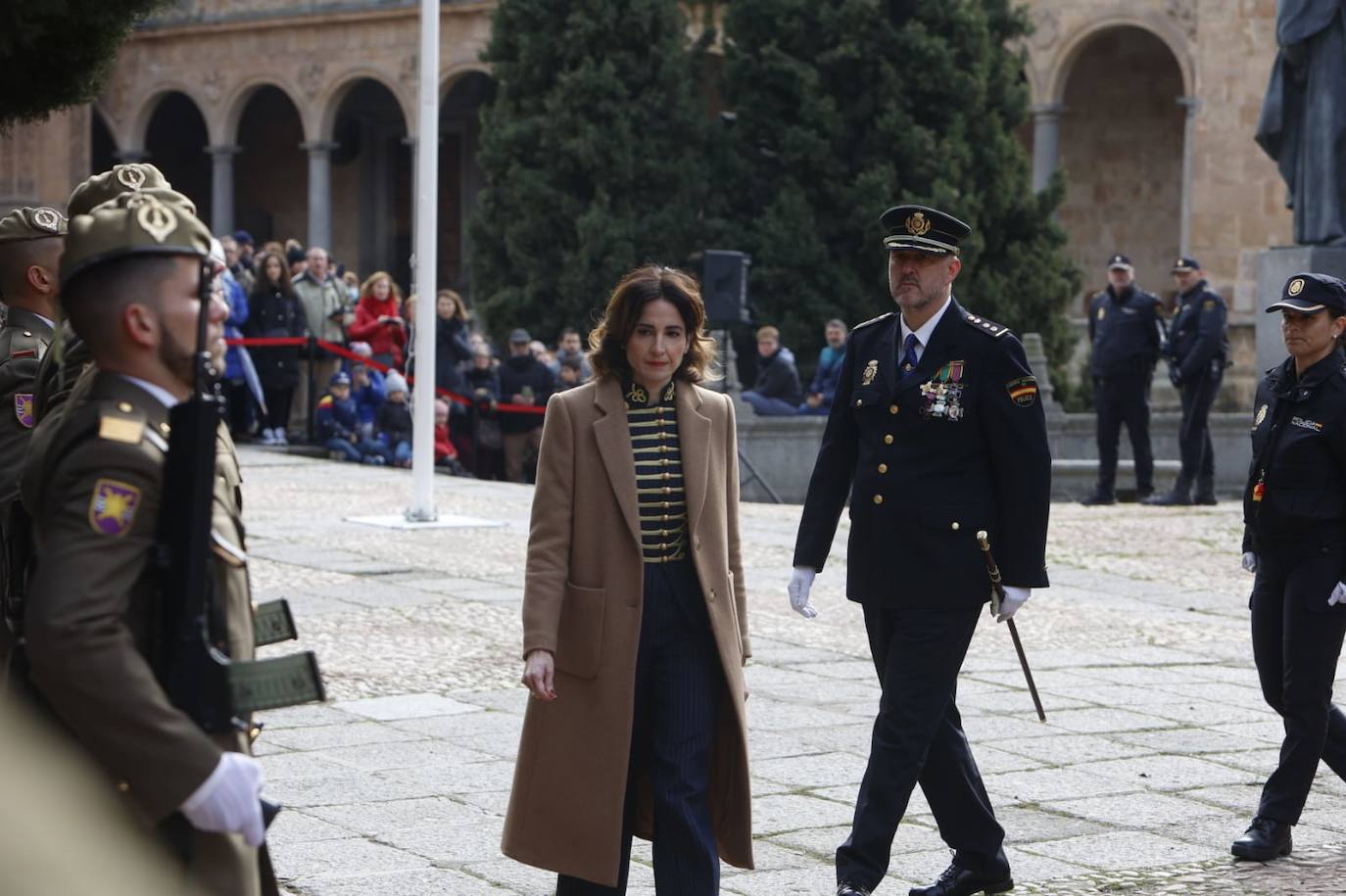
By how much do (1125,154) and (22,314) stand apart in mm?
29029

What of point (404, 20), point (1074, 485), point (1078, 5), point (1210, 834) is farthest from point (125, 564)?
point (404, 20)

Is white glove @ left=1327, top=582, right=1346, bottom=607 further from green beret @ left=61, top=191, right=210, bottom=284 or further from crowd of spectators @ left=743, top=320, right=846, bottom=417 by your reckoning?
crowd of spectators @ left=743, top=320, right=846, bottom=417

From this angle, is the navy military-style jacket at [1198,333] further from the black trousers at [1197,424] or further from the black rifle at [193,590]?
the black rifle at [193,590]

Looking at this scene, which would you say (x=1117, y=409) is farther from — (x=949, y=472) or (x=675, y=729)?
(x=675, y=729)

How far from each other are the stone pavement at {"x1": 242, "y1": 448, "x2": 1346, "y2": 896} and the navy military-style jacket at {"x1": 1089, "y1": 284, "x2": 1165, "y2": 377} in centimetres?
279

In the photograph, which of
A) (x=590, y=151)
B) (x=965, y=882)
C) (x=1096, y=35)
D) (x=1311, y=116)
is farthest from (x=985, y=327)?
(x=1096, y=35)

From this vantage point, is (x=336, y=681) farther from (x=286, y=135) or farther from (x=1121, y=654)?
(x=286, y=135)

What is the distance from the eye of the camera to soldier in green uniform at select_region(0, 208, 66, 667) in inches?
206

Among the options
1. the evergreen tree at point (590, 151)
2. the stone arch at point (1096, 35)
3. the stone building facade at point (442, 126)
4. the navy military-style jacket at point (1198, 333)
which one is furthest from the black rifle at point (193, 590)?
the stone arch at point (1096, 35)

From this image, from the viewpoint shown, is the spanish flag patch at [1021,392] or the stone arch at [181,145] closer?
the spanish flag patch at [1021,392]

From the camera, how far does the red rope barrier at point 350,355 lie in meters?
19.0

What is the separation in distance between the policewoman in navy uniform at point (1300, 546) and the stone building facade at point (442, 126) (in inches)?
771

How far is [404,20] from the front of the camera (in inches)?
1379

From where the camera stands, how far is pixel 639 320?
16.0 ft
